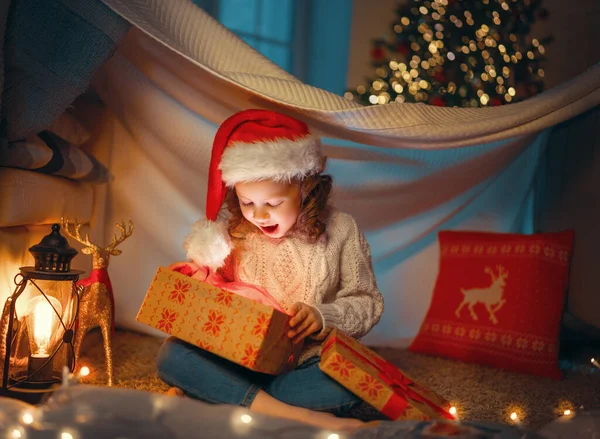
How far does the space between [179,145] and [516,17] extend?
1590mm

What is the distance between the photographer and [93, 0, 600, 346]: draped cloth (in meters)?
1.37

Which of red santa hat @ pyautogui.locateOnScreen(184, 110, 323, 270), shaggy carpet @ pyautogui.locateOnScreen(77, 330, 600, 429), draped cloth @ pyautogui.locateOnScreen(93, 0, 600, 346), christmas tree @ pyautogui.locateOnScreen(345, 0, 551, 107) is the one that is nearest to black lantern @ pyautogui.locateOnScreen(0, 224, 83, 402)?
shaggy carpet @ pyautogui.locateOnScreen(77, 330, 600, 429)

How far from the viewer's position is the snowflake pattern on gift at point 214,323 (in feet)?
3.36

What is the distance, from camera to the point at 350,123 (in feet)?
4.63

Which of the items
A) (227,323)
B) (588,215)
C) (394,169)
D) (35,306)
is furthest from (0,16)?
(588,215)

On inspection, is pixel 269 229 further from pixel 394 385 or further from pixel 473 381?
pixel 473 381

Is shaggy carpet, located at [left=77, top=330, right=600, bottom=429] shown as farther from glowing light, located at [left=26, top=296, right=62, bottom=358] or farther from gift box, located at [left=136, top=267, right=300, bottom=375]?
gift box, located at [left=136, top=267, right=300, bottom=375]

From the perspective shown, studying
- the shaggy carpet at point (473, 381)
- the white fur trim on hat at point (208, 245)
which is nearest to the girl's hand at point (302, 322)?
the white fur trim on hat at point (208, 245)

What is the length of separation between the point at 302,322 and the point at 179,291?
0.73ft

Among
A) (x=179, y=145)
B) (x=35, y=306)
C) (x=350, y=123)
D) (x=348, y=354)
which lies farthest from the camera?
(x=179, y=145)

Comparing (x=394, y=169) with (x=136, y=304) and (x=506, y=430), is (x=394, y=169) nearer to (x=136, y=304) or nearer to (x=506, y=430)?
(x=136, y=304)

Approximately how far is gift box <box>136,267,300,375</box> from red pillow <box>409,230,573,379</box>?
2.56 ft

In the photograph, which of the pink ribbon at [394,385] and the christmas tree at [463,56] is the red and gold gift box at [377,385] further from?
the christmas tree at [463,56]

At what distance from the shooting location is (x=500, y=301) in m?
1.70
